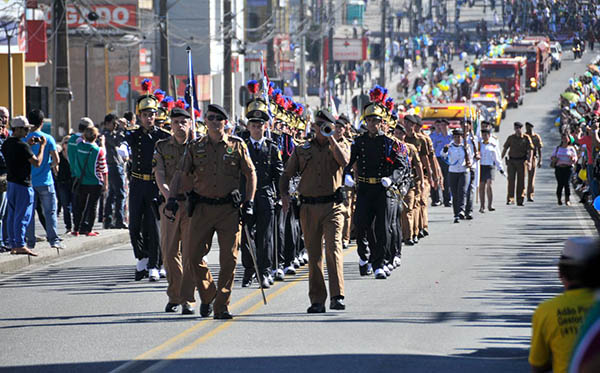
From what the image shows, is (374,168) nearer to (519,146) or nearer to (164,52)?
(519,146)

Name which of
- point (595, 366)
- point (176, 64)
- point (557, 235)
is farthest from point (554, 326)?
point (176, 64)

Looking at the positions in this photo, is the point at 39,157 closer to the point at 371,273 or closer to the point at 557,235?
the point at 371,273

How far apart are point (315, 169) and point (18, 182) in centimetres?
525

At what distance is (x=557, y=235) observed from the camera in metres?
21.6

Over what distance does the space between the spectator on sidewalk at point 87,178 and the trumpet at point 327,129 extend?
8.11 meters

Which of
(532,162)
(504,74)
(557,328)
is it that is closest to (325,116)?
(557,328)

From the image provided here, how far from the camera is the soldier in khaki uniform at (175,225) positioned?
11.9 meters

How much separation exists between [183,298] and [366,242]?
13.0ft


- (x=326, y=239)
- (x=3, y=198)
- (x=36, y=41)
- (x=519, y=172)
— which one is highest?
(x=36, y=41)

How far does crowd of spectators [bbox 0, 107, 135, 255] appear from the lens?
1648 centimetres

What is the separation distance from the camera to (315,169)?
1255 centimetres

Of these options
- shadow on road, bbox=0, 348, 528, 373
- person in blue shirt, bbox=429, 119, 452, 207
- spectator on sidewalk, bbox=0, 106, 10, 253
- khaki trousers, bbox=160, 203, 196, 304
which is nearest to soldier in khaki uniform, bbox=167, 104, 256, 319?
khaki trousers, bbox=160, 203, 196, 304

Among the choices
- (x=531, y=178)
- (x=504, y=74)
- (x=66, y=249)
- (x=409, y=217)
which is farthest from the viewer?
(x=504, y=74)

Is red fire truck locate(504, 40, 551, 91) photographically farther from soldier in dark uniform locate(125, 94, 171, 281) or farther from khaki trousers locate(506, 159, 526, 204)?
soldier in dark uniform locate(125, 94, 171, 281)
